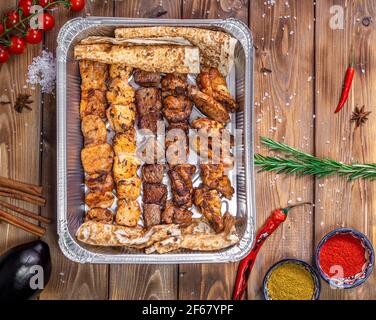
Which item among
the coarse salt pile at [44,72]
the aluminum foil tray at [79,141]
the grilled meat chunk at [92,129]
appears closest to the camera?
the aluminum foil tray at [79,141]

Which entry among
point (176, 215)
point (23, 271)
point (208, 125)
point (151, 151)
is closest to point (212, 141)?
point (208, 125)

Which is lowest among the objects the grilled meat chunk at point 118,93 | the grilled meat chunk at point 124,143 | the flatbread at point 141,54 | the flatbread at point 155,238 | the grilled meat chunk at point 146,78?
the flatbread at point 155,238

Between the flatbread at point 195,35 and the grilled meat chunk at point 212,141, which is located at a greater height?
the flatbread at point 195,35

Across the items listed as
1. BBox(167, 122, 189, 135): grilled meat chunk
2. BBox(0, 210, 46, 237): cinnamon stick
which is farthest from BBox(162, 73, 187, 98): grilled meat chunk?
BBox(0, 210, 46, 237): cinnamon stick

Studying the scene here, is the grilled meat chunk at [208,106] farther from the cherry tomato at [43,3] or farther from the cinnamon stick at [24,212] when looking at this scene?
the cinnamon stick at [24,212]

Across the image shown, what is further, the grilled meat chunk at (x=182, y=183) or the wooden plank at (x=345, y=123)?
the wooden plank at (x=345, y=123)

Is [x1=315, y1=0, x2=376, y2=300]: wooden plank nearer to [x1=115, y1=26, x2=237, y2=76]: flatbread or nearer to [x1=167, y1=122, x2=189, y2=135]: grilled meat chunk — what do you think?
[x1=115, y1=26, x2=237, y2=76]: flatbread

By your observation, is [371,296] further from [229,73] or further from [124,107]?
[124,107]

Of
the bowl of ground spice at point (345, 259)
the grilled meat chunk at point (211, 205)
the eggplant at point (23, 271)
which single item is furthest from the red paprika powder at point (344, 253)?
the eggplant at point (23, 271)

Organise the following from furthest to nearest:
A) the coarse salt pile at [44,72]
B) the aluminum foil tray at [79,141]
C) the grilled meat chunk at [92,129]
→ the coarse salt pile at [44,72]
the grilled meat chunk at [92,129]
the aluminum foil tray at [79,141]
